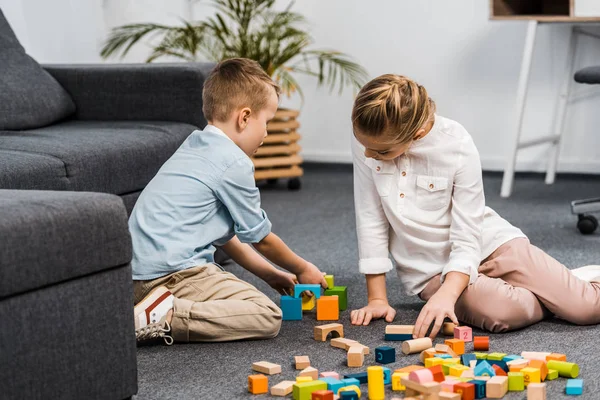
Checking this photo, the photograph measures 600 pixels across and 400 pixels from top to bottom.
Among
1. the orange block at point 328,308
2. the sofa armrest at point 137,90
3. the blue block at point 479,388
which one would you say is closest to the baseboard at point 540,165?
the sofa armrest at point 137,90

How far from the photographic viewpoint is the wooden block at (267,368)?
5.54ft

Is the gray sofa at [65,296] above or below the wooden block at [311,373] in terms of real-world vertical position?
above

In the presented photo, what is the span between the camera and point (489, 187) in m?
4.00

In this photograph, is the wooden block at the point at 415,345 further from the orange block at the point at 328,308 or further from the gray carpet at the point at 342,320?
the orange block at the point at 328,308

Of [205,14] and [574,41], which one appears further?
[205,14]

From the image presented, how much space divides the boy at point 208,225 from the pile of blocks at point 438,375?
9.3 inches

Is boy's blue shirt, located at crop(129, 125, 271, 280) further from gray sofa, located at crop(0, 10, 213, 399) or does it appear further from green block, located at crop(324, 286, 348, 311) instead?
gray sofa, located at crop(0, 10, 213, 399)

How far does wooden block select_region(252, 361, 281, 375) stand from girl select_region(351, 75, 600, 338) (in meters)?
0.34

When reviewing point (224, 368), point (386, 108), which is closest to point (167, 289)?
point (224, 368)

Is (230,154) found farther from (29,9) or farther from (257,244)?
(29,9)

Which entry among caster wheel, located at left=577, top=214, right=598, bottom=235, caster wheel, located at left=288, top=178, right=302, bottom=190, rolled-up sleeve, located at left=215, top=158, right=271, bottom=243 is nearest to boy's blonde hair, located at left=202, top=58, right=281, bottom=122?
rolled-up sleeve, located at left=215, top=158, right=271, bottom=243

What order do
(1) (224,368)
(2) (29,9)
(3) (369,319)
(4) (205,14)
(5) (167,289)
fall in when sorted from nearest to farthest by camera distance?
(1) (224,368) → (5) (167,289) → (3) (369,319) → (2) (29,9) → (4) (205,14)

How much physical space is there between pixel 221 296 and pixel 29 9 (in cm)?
243

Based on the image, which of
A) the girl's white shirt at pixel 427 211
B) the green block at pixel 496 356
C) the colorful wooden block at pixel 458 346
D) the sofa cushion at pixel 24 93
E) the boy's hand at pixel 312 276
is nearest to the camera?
the green block at pixel 496 356
